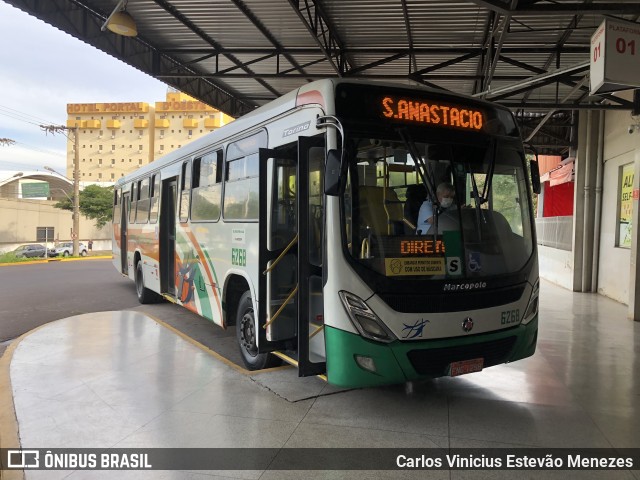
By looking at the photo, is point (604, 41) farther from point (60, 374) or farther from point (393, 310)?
point (60, 374)

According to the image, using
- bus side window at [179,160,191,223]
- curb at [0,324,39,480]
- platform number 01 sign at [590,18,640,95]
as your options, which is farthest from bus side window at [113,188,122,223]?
platform number 01 sign at [590,18,640,95]

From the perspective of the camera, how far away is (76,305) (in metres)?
10.9

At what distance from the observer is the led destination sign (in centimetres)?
430

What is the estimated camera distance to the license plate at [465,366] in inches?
165

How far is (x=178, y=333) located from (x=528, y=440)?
5.61 metres

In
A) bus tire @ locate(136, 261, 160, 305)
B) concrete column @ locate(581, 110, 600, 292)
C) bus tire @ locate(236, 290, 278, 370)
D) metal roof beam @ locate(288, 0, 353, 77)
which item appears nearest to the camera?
bus tire @ locate(236, 290, 278, 370)

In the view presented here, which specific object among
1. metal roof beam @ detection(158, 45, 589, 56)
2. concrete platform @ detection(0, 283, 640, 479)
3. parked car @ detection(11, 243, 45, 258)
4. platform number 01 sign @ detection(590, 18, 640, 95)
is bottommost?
parked car @ detection(11, 243, 45, 258)

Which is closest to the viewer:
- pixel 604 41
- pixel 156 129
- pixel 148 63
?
pixel 604 41

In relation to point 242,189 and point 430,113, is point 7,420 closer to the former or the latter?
point 242,189

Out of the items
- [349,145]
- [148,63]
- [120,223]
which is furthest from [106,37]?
[349,145]

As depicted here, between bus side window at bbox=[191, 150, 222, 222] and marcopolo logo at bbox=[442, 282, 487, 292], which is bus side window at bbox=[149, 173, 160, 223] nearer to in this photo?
bus side window at bbox=[191, 150, 222, 222]

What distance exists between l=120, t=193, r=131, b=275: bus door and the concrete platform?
5314 millimetres

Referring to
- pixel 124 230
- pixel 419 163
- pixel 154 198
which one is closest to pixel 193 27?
pixel 154 198

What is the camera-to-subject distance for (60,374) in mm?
5656
